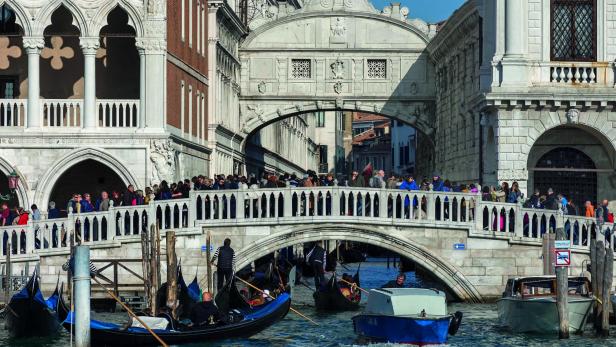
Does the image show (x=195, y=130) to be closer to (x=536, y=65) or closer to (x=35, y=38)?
(x=35, y=38)

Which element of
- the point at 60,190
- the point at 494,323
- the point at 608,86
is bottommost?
the point at 494,323

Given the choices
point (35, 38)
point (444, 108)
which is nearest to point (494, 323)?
point (35, 38)

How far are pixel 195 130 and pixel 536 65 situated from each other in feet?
32.0

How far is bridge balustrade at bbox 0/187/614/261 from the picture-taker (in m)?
28.6

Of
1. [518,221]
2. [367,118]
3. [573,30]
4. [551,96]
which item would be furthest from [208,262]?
[367,118]

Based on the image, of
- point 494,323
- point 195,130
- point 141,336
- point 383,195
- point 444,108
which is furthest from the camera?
point 444,108

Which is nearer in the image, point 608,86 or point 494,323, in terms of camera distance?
point 494,323

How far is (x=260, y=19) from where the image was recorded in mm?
46344

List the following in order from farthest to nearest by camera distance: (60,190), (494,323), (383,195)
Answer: (60,190), (383,195), (494,323)

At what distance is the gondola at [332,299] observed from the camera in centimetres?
2984

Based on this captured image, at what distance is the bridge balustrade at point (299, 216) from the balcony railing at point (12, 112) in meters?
4.99

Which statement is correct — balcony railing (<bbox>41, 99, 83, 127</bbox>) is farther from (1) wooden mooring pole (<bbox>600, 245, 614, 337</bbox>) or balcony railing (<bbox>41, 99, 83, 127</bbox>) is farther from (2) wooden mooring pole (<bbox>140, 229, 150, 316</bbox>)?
(1) wooden mooring pole (<bbox>600, 245, 614, 337</bbox>)

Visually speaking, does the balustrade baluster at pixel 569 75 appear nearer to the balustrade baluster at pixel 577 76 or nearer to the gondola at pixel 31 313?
the balustrade baluster at pixel 577 76

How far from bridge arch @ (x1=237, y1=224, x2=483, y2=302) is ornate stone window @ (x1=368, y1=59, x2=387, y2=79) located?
56.4 ft
